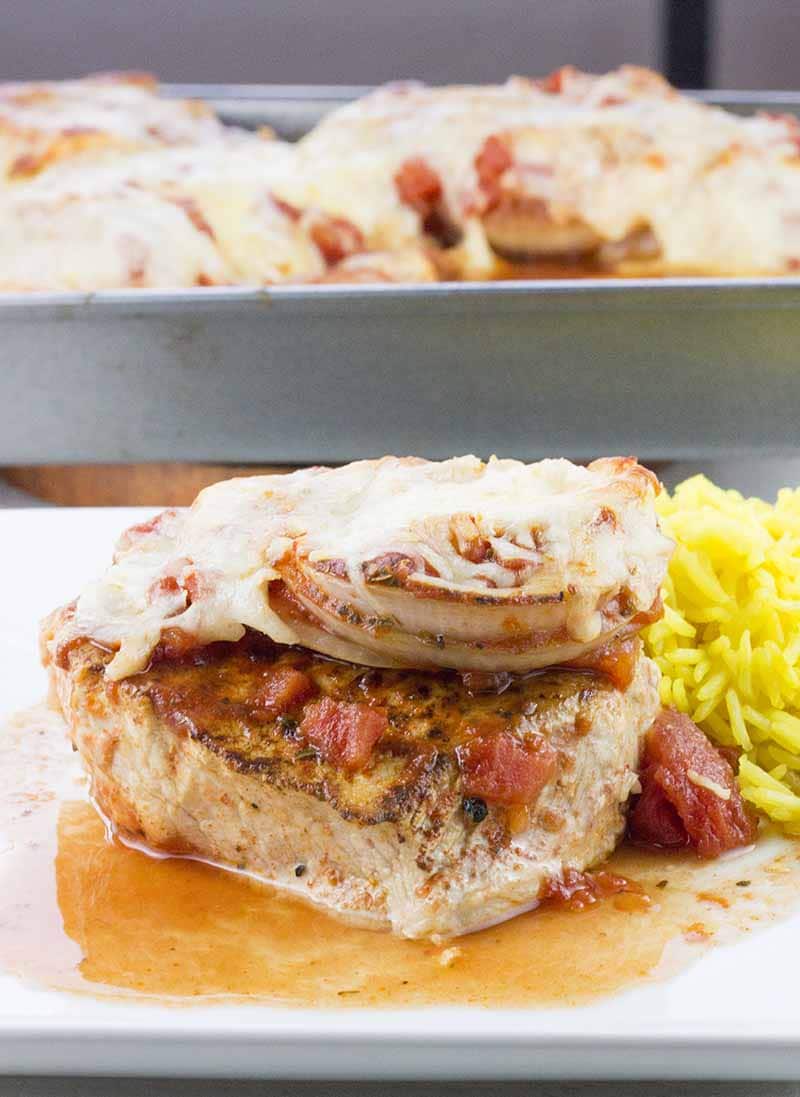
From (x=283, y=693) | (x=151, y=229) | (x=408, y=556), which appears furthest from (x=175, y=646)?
(x=151, y=229)

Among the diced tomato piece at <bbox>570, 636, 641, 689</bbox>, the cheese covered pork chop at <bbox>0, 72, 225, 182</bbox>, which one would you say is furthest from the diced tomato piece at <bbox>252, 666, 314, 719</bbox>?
the cheese covered pork chop at <bbox>0, 72, 225, 182</bbox>

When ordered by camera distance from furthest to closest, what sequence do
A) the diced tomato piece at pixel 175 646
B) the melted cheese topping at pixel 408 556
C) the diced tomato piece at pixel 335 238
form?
the diced tomato piece at pixel 335 238
the diced tomato piece at pixel 175 646
the melted cheese topping at pixel 408 556

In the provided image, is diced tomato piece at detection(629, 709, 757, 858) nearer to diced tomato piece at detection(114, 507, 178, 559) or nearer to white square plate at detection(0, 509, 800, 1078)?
Answer: white square plate at detection(0, 509, 800, 1078)

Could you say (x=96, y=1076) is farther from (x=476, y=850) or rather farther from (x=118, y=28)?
(x=118, y=28)

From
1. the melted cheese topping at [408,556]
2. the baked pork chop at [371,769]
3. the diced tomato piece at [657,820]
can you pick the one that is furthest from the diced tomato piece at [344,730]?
the diced tomato piece at [657,820]

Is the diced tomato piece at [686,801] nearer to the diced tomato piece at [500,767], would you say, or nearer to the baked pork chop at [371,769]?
the baked pork chop at [371,769]

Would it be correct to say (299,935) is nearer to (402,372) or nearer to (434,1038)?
(434,1038)

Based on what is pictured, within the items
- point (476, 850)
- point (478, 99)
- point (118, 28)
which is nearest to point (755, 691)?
point (476, 850)
